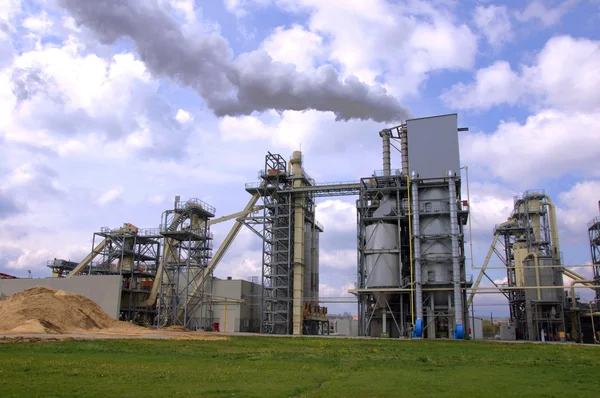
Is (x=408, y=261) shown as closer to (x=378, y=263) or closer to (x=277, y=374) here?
(x=378, y=263)

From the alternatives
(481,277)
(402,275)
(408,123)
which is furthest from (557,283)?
(408,123)

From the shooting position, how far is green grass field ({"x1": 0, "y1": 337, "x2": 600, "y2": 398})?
1462cm

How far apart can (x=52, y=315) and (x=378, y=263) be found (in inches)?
1228

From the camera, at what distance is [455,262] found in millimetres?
51219

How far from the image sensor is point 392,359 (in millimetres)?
25797

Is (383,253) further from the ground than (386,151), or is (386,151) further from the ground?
(386,151)

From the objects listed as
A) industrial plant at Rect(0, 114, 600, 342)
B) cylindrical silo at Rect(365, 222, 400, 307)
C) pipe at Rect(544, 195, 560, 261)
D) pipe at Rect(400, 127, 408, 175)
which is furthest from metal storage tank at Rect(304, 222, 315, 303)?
pipe at Rect(544, 195, 560, 261)

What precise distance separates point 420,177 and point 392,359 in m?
32.2

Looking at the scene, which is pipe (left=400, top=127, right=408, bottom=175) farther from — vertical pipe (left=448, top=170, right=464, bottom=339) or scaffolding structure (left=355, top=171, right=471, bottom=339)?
vertical pipe (left=448, top=170, right=464, bottom=339)

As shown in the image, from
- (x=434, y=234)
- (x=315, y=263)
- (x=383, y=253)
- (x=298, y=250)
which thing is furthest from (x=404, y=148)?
(x=315, y=263)

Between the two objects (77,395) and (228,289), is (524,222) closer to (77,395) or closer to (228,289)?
(228,289)

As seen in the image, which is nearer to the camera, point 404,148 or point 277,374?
point 277,374

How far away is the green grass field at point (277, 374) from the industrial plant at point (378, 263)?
26236 mm

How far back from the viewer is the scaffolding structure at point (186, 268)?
64625mm
